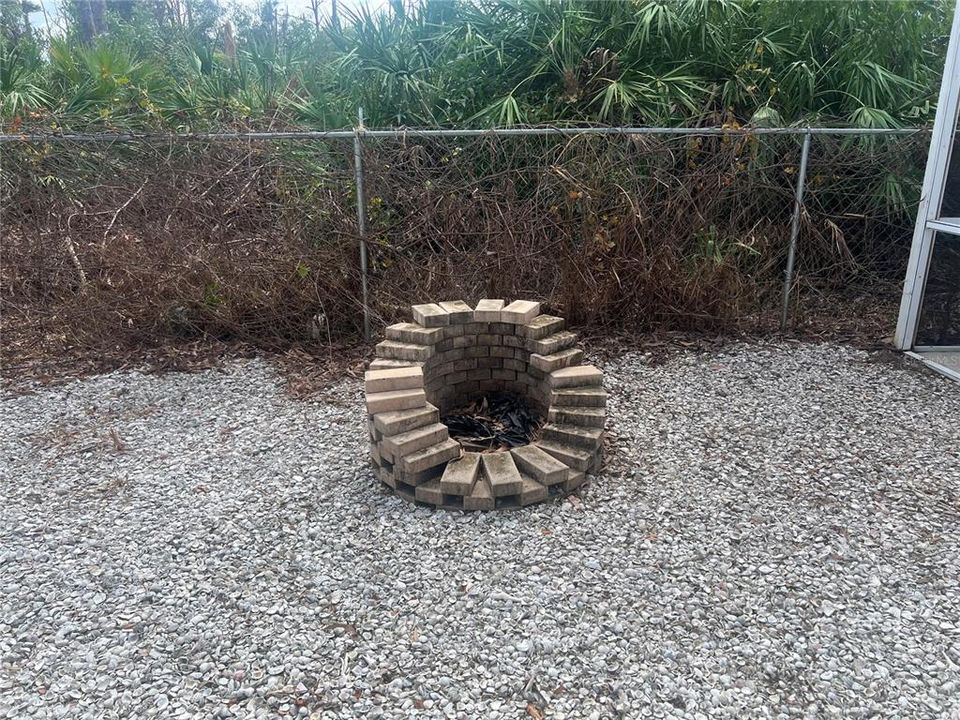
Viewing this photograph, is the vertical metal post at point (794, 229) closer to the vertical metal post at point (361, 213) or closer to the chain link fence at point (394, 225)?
the chain link fence at point (394, 225)

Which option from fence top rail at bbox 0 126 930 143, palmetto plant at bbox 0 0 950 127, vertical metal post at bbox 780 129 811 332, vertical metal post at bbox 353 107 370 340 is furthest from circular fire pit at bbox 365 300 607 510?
palmetto plant at bbox 0 0 950 127

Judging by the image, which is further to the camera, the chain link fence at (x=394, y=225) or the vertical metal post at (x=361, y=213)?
the chain link fence at (x=394, y=225)

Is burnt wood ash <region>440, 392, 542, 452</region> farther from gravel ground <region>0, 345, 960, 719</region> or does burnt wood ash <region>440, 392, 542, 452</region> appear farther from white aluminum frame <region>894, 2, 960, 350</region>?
white aluminum frame <region>894, 2, 960, 350</region>

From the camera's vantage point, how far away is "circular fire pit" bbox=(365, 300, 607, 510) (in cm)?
Result: 266

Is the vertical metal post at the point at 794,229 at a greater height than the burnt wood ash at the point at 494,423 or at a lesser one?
greater

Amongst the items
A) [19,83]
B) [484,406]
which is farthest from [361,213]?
[19,83]

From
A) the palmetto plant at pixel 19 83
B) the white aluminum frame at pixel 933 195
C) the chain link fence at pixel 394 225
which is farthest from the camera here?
the palmetto plant at pixel 19 83

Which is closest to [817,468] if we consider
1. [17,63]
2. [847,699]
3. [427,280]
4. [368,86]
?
[847,699]

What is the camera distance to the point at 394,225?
15.0ft

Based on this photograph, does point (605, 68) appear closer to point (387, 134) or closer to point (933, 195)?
point (387, 134)

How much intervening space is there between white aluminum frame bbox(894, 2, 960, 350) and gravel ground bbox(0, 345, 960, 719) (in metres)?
1.09

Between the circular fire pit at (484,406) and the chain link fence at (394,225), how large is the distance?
1371mm

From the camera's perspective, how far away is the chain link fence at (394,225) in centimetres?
447

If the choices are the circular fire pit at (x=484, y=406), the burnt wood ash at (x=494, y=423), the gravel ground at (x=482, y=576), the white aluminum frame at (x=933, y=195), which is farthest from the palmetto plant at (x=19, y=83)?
the white aluminum frame at (x=933, y=195)
